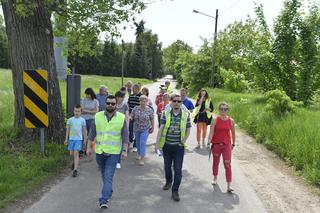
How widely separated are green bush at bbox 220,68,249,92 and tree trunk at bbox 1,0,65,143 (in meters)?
22.6

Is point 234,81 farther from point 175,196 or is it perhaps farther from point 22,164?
point 175,196

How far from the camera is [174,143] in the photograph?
22.6 ft

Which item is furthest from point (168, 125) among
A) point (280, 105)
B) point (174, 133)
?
point (280, 105)

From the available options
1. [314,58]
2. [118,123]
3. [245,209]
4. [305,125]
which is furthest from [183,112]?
[314,58]

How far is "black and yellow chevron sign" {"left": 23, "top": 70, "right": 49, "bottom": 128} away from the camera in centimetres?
862

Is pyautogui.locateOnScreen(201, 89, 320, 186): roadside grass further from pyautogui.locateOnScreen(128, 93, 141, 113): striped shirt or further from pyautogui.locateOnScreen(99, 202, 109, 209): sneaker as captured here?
pyautogui.locateOnScreen(99, 202, 109, 209): sneaker

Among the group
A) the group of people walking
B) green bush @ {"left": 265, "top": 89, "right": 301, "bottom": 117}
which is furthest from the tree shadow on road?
green bush @ {"left": 265, "top": 89, "right": 301, "bottom": 117}

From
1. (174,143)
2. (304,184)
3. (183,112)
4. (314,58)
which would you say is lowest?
(304,184)

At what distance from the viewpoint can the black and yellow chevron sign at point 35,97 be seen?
8.62 metres

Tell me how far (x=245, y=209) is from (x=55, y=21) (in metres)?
8.58

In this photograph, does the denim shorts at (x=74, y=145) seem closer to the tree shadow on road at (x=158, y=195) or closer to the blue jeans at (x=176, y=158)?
the tree shadow on road at (x=158, y=195)

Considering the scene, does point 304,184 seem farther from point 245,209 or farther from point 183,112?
point 183,112

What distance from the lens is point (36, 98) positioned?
8750 mm

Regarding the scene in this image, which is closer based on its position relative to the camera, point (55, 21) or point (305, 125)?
point (305, 125)
